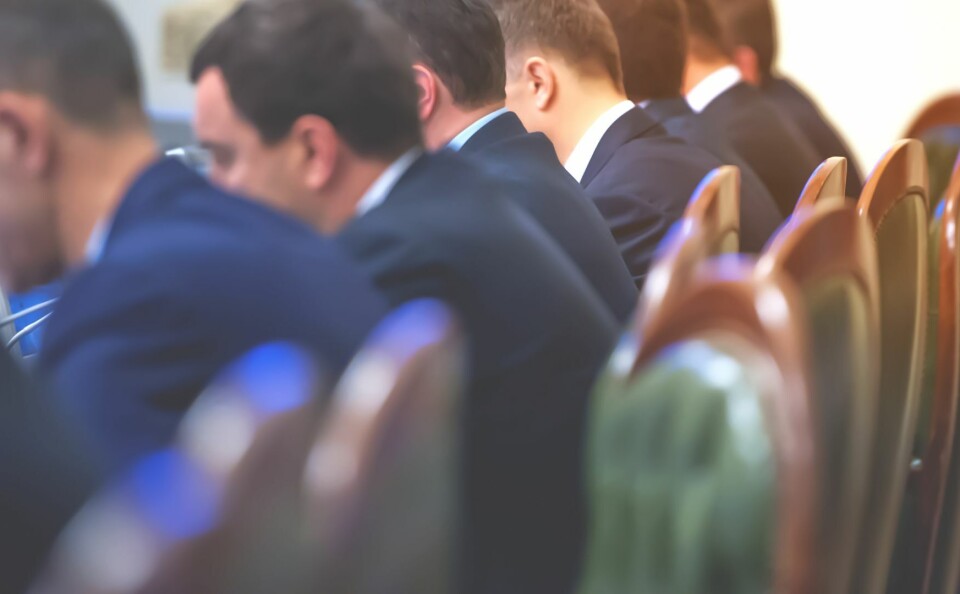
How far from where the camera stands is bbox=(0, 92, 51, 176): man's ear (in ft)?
5.01

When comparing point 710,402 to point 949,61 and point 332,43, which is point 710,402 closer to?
point 332,43

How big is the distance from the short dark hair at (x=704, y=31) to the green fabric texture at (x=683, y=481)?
290 centimetres

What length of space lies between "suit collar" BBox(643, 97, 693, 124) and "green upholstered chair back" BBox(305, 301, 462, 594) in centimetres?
251

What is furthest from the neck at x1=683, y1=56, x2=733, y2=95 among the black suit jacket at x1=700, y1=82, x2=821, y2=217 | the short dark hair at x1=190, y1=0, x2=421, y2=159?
the short dark hair at x1=190, y1=0, x2=421, y2=159

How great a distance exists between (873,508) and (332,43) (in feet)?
2.66

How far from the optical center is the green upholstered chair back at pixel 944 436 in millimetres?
1907

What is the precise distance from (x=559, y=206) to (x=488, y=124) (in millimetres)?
223

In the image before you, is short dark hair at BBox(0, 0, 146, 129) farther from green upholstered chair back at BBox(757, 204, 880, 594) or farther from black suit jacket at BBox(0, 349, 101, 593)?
green upholstered chair back at BBox(757, 204, 880, 594)

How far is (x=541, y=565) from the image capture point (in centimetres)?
176

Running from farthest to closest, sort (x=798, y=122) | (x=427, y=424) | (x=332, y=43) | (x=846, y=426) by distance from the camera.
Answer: (x=798, y=122) < (x=332, y=43) < (x=846, y=426) < (x=427, y=424)

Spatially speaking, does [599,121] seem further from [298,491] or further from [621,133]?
[298,491]

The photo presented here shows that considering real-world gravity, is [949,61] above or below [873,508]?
below

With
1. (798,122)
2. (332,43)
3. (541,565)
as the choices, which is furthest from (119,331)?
(798,122)

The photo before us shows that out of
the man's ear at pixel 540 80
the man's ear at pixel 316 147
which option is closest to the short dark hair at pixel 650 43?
the man's ear at pixel 540 80
